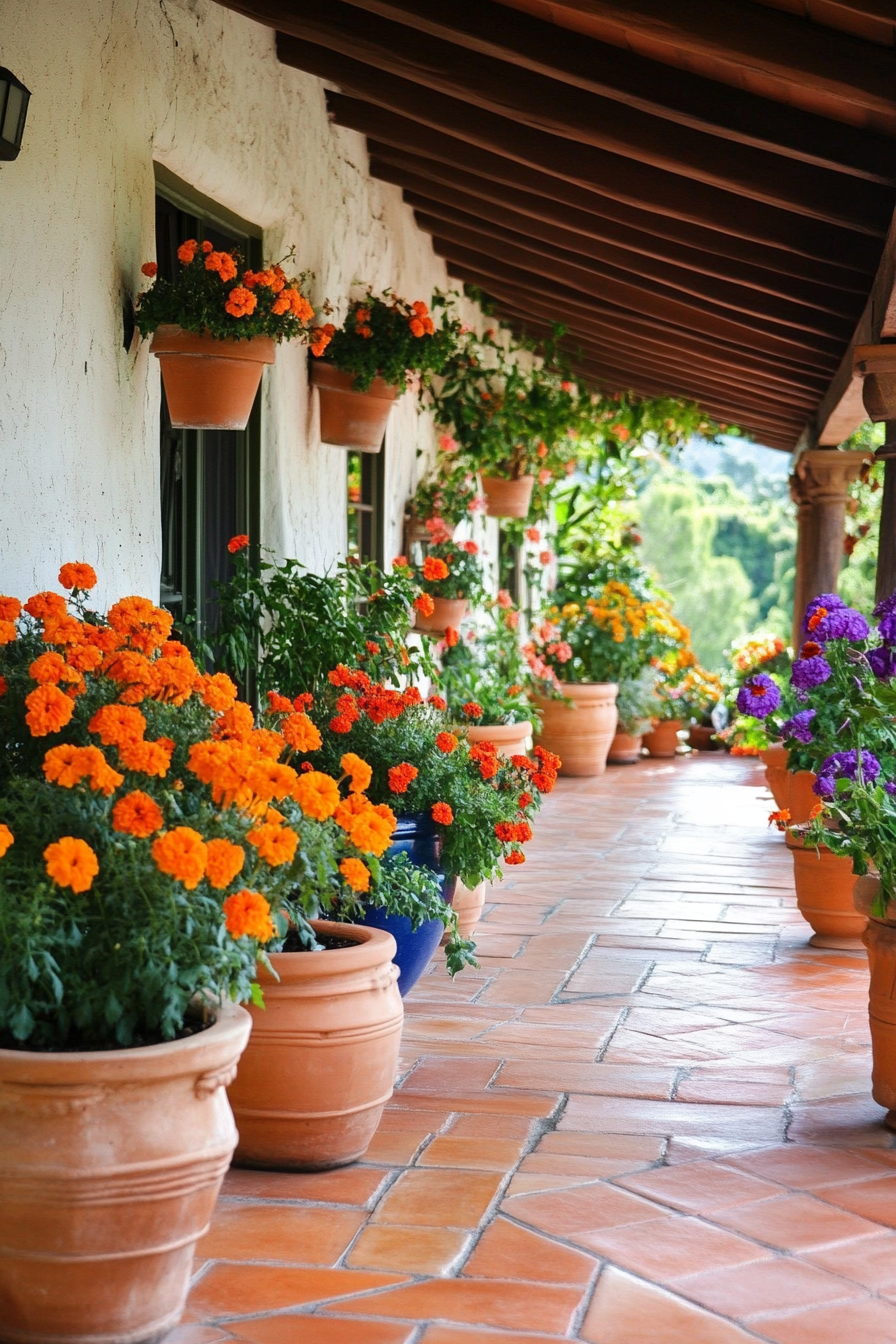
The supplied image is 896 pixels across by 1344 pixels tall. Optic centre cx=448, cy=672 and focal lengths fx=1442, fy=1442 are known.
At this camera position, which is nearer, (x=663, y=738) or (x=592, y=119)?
(x=592, y=119)

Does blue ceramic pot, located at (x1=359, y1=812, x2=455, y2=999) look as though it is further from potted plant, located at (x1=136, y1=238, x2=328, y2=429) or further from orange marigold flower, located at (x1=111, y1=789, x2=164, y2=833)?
orange marigold flower, located at (x1=111, y1=789, x2=164, y2=833)

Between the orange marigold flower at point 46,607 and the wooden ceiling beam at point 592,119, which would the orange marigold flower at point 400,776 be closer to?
the orange marigold flower at point 46,607

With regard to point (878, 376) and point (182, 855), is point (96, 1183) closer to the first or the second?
point (182, 855)

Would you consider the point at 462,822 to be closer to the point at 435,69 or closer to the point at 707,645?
the point at 435,69

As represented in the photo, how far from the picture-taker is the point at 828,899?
5.30 m

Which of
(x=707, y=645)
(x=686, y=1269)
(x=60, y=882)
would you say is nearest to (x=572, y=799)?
(x=686, y=1269)

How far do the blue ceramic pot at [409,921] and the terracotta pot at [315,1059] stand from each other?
732 millimetres

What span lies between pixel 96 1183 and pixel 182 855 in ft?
1.72

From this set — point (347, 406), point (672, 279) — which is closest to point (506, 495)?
point (672, 279)

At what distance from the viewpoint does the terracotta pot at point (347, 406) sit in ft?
18.7

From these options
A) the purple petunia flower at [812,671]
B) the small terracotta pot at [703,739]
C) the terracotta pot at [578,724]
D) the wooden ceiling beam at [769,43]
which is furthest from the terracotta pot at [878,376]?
the small terracotta pot at [703,739]

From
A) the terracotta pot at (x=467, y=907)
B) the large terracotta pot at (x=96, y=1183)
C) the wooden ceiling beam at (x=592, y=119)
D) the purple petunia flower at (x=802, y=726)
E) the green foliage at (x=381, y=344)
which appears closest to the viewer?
the large terracotta pot at (x=96, y=1183)

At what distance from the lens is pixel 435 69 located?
4.44 m

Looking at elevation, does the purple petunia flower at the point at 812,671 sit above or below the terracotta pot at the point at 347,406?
below
